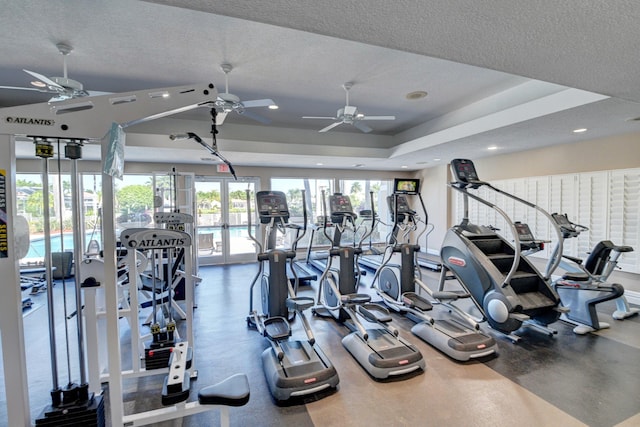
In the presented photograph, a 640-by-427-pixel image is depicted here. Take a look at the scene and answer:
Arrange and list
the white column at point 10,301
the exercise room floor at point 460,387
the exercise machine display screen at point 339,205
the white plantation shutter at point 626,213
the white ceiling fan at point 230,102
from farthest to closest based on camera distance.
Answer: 1. the exercise machine display screen at point 339,205
2. the white plantation shutter at point 626,213
3. the white ceiling fan at point 230,102
4. the exercise room floor at point 460,387
5. the white column at point 10,301

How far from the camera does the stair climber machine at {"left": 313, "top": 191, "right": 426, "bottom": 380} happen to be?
107 inches

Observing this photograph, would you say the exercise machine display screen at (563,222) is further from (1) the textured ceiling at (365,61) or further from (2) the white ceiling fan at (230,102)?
(2) the white ceiling fan at (230,102)

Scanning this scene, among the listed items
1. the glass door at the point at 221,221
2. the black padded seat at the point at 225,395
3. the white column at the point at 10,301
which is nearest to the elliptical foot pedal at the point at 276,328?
the black padded seat at the point at 225,395

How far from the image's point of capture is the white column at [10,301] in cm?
154

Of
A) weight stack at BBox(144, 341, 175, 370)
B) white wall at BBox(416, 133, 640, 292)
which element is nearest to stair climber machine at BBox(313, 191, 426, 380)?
weight stack at BBox(144, 341, 175, 370)

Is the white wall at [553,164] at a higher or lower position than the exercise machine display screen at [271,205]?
higher

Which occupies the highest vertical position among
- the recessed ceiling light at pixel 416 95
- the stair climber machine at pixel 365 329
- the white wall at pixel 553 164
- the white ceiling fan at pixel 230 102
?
the recessed ceiling light at pixel 416 95

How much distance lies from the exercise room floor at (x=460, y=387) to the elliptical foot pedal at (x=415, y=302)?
14.0 inches

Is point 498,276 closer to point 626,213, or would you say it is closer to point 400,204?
point 400,204

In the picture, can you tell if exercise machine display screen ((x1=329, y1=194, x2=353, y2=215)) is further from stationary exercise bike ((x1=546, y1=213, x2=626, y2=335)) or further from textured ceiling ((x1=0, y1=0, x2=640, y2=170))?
stationary exercise bike ((x1=546, y1=213, x2=626, y2=335))

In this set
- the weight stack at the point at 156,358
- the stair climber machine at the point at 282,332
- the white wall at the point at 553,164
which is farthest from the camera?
the white wall at the point at 553,164

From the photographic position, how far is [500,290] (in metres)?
3.27

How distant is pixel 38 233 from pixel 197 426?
21.8ft

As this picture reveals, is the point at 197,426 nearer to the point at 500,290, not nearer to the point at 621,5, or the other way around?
the point at 500,290
